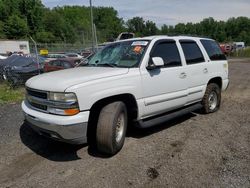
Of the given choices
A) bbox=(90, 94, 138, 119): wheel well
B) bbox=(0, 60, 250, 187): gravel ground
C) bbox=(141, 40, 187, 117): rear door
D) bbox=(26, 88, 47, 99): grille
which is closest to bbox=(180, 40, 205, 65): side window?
bbox=(141, 40, 187, 117): rear door

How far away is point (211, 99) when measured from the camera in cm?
691

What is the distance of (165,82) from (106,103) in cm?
131

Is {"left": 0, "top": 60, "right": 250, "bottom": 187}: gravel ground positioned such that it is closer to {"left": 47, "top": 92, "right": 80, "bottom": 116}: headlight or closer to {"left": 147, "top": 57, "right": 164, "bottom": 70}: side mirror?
{"left": 47, "top": 92, "right": 80, "bottom": 116}: headlight

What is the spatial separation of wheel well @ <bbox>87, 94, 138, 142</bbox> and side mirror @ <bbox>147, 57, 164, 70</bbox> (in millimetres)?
638

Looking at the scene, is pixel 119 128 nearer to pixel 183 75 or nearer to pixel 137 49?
pixel 137 49

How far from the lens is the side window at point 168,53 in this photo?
17.3ft

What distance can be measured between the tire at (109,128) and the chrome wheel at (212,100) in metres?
3.06

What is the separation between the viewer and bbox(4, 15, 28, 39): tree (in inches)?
2660

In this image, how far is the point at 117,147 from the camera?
177 inches

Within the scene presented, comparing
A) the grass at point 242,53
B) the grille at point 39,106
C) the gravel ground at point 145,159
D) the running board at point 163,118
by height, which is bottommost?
the grass at point 242,53

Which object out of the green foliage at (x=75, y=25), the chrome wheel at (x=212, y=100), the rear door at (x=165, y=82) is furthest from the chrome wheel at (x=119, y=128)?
the green foliage at (x=75, y=25)

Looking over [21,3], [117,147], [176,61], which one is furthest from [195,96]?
[21,3]

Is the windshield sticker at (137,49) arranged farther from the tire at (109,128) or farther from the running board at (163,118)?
the running board at (163,118)

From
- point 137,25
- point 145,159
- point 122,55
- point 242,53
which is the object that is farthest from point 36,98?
point 137,25
